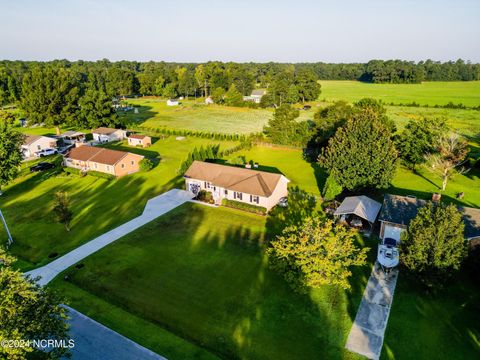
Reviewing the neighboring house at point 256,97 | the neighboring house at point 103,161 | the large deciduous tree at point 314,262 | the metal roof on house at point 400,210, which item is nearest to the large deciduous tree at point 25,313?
the large deciduous tree at point 314,262

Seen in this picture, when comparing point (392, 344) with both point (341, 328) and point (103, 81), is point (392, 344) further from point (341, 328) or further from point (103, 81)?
point (103, 81)

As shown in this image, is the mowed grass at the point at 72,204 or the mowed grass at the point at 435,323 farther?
the mowed grass at the point at 72,204

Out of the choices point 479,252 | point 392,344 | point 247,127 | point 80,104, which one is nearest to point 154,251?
point 392,344

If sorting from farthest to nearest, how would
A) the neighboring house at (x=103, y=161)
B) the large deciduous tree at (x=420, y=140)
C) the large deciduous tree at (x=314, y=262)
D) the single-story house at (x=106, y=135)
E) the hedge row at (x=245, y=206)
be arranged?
the single-story house at (x=106, y=135) < the neighboring house at (x=103, y=161) < the large deciduous tree at (x=420, y=140) < the hedge row at (x=245, y=206) < the large deciduous tree at (x=314, y=262)

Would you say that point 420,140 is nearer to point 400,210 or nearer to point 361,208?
point 361,208

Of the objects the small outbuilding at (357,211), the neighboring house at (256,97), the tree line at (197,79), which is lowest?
the small outbuilding at (357,211)

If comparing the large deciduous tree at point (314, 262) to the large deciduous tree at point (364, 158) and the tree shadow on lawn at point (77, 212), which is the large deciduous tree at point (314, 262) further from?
the tree shadow on lawn at point (77, 212)

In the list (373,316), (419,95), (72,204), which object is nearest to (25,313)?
(373,316)
